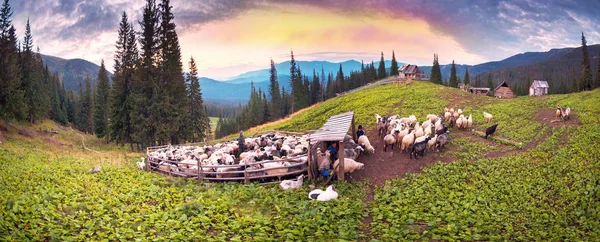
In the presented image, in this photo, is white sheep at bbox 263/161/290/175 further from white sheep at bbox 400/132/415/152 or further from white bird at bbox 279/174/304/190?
white sheep at bbox 400/132/415/152

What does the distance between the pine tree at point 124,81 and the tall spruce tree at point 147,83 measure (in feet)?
9.26

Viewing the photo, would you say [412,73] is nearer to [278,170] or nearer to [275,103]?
[275,103]

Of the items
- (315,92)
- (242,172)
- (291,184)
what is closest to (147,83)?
(242,172)

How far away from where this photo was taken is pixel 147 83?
120ft

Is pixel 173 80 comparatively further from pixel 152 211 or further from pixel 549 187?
pixel 549 187

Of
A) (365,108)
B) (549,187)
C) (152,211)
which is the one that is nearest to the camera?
(152,211)

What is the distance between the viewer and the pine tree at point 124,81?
132 ft

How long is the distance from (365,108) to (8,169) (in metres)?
31.3

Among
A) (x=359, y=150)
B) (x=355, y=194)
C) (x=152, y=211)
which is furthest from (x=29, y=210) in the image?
(x=359, y=150)

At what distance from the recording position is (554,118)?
2502 cm

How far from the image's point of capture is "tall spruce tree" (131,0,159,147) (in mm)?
36375

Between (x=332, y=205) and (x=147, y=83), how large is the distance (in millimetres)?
30365

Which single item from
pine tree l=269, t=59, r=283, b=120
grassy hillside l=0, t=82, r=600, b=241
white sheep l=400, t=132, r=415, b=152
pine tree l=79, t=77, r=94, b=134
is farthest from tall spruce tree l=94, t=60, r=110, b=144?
white sheep l=400, t=132, r=415, b=152

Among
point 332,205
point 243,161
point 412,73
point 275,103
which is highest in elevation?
point 412,73
